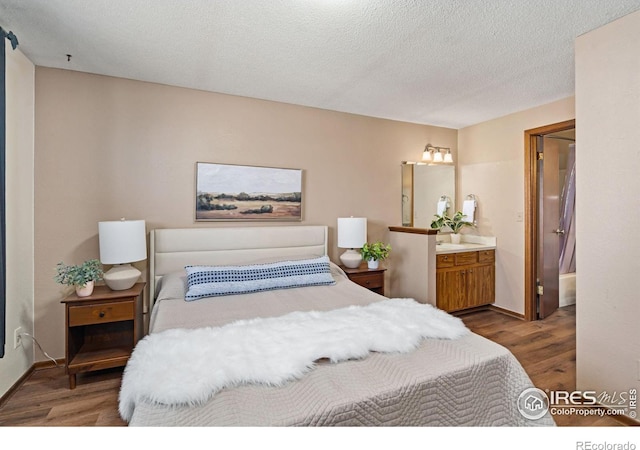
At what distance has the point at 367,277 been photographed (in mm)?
3287

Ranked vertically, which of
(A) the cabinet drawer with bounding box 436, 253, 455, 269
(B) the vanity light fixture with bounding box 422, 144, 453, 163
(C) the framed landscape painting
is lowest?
→ (A) the cabinet drawer with bounding box 436, 253, 455, 269

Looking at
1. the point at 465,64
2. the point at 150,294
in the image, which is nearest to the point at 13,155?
the point at 150,294

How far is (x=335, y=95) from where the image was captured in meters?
3.14

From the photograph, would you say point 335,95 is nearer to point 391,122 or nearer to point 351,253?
point 391,122

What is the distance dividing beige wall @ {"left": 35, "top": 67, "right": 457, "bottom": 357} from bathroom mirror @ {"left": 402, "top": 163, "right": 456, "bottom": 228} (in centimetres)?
76

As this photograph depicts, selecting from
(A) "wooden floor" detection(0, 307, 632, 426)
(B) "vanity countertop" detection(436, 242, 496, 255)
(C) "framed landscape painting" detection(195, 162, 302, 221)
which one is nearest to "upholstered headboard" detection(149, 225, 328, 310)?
(C) "framed landscape painting" detection(195, 162, 302, 221)

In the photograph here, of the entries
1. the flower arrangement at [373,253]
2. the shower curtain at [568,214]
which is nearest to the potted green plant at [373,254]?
the flower arrangement at [373,253]

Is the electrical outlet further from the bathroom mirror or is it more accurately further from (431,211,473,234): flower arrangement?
(431,211,473,234): flower arrangement

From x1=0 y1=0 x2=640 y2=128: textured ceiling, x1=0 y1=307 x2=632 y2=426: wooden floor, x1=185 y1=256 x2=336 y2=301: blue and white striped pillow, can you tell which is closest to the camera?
x1=0 y1=0 x2=640 y2=128: textured ceiling

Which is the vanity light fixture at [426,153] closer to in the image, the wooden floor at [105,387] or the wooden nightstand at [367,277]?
the wooden nightstand at [367,277]

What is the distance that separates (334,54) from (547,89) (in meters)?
2.16

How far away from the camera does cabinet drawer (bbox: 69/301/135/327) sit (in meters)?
2.24

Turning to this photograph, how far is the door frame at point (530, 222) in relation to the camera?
140 inches

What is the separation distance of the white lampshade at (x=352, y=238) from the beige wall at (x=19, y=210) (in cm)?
262
